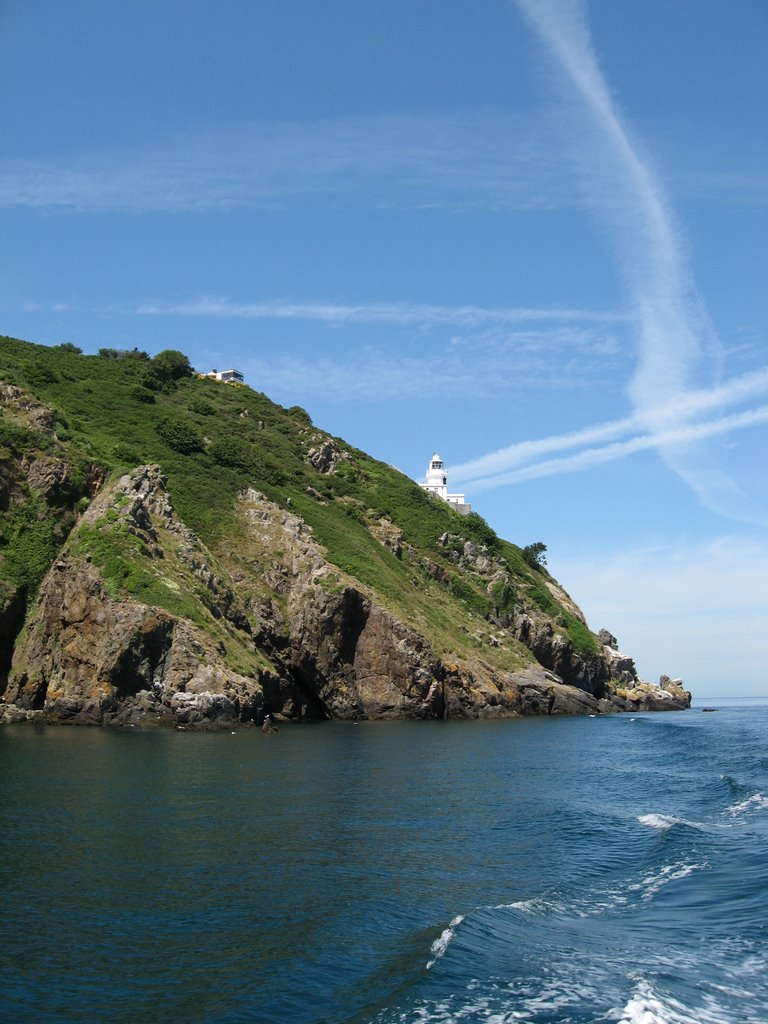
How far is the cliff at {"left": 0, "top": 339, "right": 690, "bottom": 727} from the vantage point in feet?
213

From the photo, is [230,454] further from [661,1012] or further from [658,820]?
[661,1012]

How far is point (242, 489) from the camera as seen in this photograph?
97.6 metres

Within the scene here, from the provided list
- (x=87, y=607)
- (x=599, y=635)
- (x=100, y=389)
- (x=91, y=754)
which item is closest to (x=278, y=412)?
(x=100, y=389)

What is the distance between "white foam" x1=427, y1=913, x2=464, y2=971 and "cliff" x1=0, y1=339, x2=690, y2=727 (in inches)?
1816

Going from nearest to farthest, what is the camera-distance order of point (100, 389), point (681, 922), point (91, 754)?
1. point (681, 922)
2. point (91, 754)
3. point (100, 389)

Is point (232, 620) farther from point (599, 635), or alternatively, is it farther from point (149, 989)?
point (599, 635)

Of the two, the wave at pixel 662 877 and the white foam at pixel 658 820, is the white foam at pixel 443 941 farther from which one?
the white foam at pixel 658 820

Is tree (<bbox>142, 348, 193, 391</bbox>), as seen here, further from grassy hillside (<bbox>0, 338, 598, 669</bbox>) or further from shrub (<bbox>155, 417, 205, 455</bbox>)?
shrub (<bbox>155, 417, 205, 455</bbox>)

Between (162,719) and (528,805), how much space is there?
3566cm

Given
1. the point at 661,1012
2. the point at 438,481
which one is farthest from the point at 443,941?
the point at 438,481

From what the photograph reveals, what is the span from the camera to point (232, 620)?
7631 centimetres

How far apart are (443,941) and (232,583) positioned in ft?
222

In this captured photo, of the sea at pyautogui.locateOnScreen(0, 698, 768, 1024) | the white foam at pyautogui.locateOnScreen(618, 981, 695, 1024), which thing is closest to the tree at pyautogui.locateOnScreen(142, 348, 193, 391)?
the sea at pyautogui.locateOnScreen(0, 698, 768, 1024)

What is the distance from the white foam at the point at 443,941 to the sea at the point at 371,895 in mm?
95
